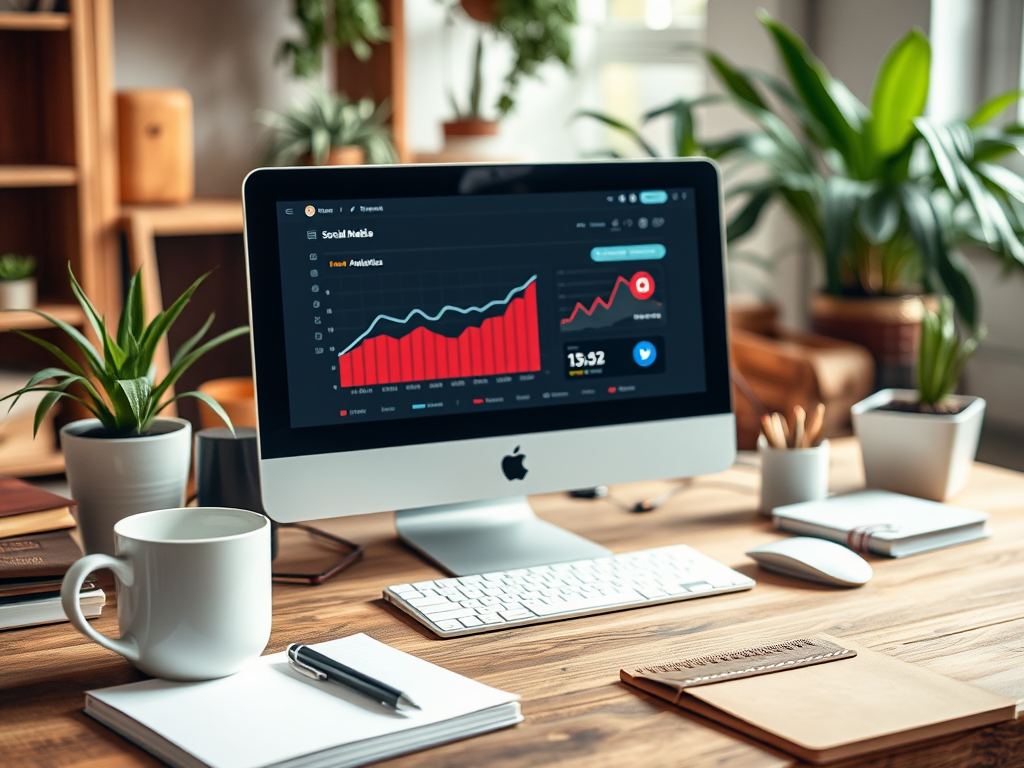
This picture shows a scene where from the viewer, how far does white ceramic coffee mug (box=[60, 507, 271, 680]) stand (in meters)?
0.88

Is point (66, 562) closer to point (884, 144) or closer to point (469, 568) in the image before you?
point (469, 568)

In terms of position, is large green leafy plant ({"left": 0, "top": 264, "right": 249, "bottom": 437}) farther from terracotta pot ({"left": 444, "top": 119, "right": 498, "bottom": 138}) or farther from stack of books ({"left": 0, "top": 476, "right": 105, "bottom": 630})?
terracotta pot ({"left": 444, "top": 119, "right": 498, "bottom": 138})

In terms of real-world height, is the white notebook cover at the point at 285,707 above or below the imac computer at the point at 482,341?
below

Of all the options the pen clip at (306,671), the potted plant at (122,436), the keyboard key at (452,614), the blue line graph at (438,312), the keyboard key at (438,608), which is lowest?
the pen clip at (306,671)

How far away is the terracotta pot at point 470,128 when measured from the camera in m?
2.95

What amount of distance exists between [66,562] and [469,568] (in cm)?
41

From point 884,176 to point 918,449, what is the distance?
948 mm

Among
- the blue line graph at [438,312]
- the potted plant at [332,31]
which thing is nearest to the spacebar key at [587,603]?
the blue line graph at [438,312]

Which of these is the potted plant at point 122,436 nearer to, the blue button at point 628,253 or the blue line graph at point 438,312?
the blue line graph at point 438,312

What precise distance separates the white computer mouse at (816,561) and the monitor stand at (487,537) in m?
0.18

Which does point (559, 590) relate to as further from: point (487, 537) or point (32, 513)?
point (32, 513)

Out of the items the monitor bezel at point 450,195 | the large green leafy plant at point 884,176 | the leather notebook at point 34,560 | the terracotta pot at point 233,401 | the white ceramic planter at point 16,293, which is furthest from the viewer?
the white ceramic planter at point 16,293

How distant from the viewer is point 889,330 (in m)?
2.31

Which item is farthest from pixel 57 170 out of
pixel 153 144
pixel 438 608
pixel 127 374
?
pixel 438 608
